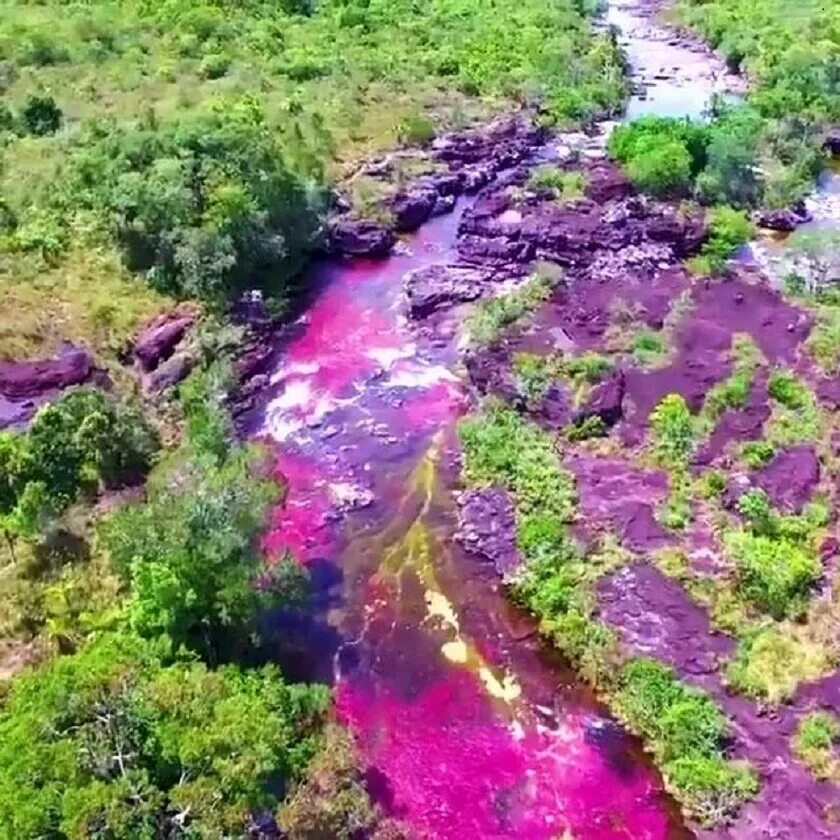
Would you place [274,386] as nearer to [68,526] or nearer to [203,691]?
[68,526]

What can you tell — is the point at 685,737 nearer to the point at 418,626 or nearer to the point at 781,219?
the point at 418,626

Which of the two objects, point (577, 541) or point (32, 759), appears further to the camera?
point (577, 541)

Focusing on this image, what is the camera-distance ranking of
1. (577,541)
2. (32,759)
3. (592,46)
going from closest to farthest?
(32,759), (577,541), (592,46)

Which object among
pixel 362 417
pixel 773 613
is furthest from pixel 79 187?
pixel 773 613

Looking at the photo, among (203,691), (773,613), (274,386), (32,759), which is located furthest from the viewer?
(274,386)

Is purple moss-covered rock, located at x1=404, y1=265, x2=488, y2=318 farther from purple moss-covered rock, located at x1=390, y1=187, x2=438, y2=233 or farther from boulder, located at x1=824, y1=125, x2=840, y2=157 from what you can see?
boulder, located at x1=824, y1=125, x2=840, y2=157

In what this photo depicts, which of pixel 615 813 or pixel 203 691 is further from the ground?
pixel 203 691

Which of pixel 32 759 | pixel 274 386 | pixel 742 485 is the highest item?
pixel 32 759
